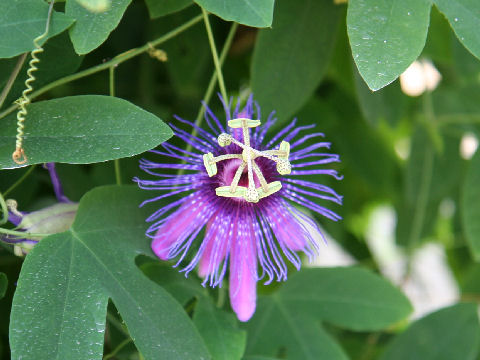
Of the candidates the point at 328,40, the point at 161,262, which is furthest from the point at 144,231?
the point at 328,40

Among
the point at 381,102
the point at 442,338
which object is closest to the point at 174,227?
the point at 381,102

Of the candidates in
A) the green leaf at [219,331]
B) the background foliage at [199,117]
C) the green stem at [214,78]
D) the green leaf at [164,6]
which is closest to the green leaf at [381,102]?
the background foliage at [199,117]

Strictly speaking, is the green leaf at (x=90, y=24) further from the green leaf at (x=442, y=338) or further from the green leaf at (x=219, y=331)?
the green leaf at (x=442, y=338)

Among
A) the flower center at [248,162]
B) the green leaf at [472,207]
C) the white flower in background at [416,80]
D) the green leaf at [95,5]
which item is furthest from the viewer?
the white flower in background at [416,80]

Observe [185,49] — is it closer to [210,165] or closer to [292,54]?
[292,54]

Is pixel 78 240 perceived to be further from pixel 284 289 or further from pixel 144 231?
pixel 284 289

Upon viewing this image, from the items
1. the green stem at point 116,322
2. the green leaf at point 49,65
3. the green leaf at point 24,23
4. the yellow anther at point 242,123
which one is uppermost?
the green leaf at point 24,23

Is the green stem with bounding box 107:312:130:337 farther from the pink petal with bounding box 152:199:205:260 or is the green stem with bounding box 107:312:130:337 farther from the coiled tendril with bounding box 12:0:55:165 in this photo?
the coiled tendril with bounding box 12:0:55:165

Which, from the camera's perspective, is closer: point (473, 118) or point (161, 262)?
point (161, 262)
